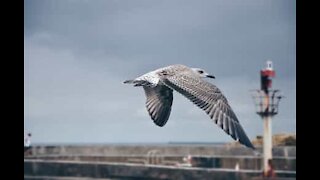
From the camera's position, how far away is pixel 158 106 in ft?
11.0

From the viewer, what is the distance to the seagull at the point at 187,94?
10.1 ft

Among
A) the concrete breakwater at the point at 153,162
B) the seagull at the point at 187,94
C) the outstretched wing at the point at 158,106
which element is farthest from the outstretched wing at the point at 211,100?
the concrete breakwater at the point at 153,162

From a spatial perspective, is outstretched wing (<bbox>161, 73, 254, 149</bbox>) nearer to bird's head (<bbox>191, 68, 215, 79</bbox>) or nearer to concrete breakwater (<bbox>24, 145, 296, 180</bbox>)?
bird's head (<bbox>191, 68, 215, 79</bbox>)

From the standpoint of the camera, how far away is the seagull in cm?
306

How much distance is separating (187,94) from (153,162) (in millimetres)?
5802

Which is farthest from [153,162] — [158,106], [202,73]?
[202,73]

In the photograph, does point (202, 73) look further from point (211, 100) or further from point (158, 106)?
point (158, 106)

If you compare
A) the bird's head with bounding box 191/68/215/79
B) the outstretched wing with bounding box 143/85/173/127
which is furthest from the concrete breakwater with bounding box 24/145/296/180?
the bird's head with bounding box 191/68/215/79

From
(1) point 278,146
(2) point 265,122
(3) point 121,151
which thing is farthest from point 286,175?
(3) point 121,151

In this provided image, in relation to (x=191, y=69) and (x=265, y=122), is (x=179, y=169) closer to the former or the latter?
(x=265, y=122)

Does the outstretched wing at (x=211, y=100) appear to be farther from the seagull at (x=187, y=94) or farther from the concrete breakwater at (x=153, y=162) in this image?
the concrete breakwater at (x=153, y=162)

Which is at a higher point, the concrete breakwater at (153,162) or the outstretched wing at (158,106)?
the outstretched wing at (158,106)

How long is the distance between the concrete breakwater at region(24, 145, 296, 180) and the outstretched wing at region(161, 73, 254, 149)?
4340mm
